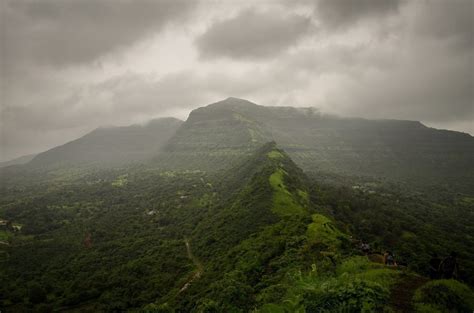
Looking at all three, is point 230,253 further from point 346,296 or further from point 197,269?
point 346,296

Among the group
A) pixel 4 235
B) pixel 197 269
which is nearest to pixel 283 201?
pixel 197 269

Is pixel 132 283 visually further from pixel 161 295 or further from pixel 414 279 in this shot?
pixel 414 279

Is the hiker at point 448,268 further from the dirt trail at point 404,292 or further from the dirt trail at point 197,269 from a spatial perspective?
the dirt trail at point 197,269

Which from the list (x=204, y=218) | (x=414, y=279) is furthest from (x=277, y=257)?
(x=204, y=218)

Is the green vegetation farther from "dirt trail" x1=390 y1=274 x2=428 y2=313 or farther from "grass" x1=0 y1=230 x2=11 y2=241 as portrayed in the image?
"grass" x1=0 y1=230 x2=11 y2=241

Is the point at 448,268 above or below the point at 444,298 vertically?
below

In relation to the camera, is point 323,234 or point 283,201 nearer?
point 323,234

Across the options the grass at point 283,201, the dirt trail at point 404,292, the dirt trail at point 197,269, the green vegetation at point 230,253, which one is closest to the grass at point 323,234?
the green vegetation at point 230,253

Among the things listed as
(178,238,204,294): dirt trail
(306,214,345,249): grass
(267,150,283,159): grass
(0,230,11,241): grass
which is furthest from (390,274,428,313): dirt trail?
(0,230,11,241): grass
